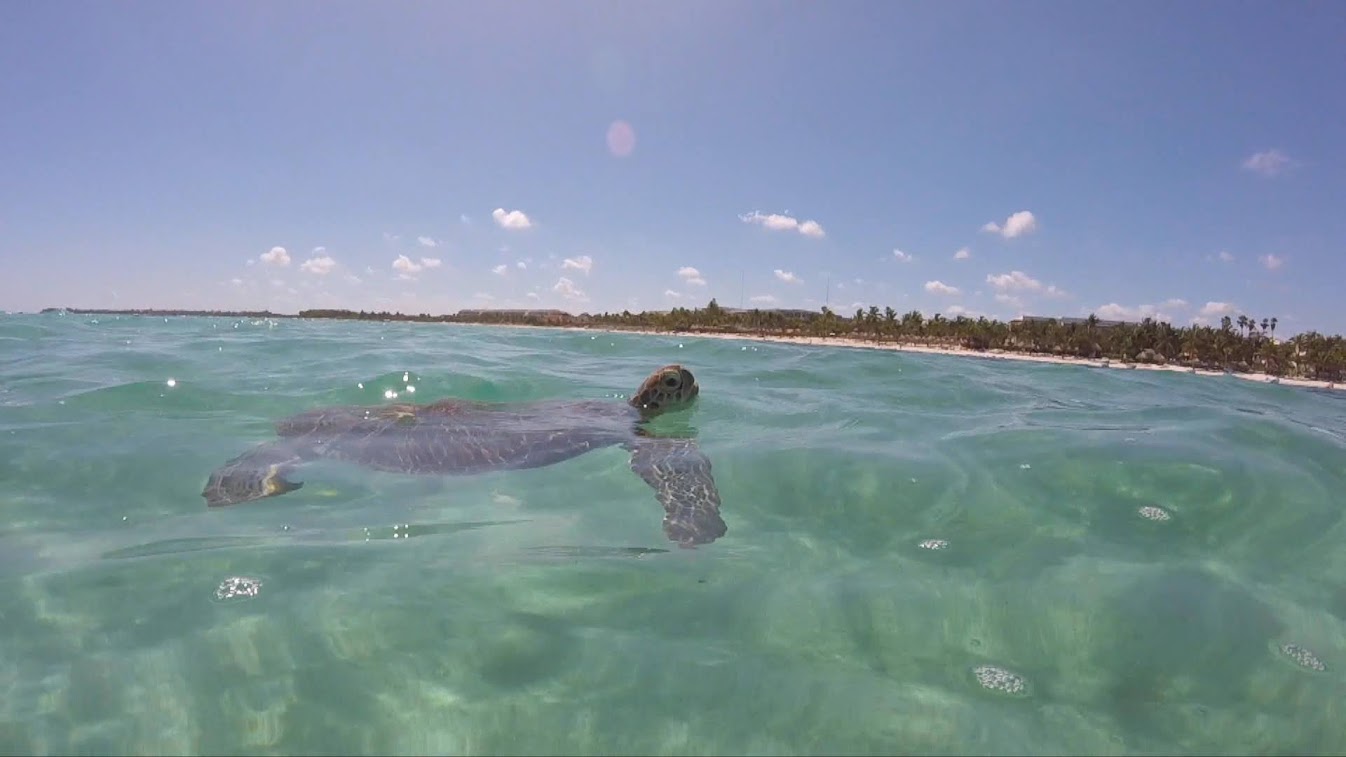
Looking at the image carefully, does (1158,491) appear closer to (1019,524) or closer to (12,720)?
(1019,524)

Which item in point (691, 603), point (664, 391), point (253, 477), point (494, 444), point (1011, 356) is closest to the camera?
point (691, 603)

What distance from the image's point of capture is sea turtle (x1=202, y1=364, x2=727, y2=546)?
5266 mm

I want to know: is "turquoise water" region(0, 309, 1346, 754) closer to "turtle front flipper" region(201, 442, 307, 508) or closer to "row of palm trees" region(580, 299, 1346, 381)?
"turtle front flipper" region(201, 442, 307, 508)

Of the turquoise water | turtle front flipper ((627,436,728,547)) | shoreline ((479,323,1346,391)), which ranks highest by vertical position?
shoreline ((479,323,1346,391))

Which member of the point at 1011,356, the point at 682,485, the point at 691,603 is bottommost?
the point at 691,603

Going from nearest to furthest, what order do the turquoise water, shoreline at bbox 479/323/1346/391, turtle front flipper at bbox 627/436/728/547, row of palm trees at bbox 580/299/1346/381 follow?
the turquoise water, turtle front flipper at bbox 627/436/728/547, shoreline at bbox 479/323/1346/391, row of palm trees at bbox 580/299/1346/381

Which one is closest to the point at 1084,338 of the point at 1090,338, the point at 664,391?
the point at 1090,338

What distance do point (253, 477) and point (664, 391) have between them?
4457 mm

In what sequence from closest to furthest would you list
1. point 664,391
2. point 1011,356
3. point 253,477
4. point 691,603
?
point 691,603 → point 253,477 → point 664,391 → point 1011,356

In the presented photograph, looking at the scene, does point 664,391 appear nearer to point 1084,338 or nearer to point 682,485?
point 682,485

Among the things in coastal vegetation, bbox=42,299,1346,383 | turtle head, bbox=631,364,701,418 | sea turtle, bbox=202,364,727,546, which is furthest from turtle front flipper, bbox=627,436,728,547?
coastal vegetation, bbox=42,299,1346,383

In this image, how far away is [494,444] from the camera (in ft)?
21.8

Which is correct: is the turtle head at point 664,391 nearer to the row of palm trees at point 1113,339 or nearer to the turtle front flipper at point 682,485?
the turtle front flipper at point 682,485

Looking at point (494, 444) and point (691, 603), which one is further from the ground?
point (494, 444)
